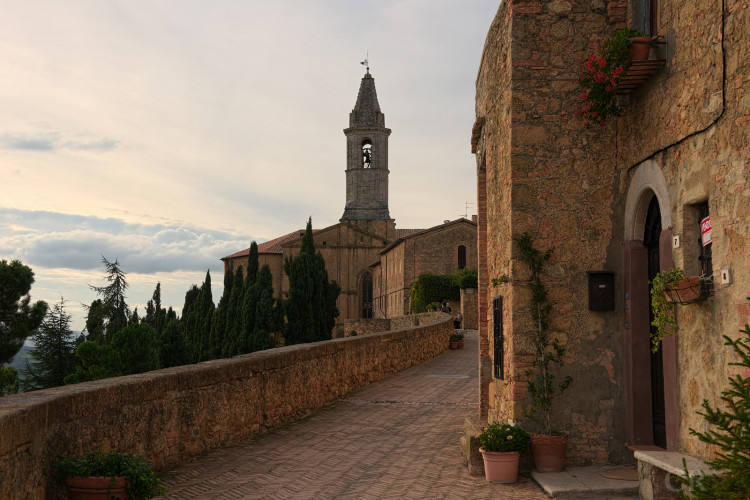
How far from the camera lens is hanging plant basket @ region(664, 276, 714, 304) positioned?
5.33 metres

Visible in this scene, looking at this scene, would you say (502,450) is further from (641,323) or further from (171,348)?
(171,348)

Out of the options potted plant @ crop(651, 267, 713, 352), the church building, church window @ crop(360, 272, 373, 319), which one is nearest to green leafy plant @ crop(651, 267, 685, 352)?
potted plant @ crop(651, 267, 713, 352)

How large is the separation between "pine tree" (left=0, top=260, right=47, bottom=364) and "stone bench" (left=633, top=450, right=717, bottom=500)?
3442 cm

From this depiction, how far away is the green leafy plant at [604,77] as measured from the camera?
20.7ft

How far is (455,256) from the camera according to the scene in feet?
169

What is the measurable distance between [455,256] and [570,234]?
44308 mm

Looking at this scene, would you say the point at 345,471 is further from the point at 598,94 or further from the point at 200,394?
the point at 598,94

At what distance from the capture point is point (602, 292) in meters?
7.16

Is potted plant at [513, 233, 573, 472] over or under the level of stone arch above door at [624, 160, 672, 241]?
under

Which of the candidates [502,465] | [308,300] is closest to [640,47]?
[502,465]

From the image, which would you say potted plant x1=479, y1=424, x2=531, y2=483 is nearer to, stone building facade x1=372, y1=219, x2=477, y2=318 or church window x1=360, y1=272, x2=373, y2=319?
stone building facade x1=372, y1=219, x2=477, y2=318

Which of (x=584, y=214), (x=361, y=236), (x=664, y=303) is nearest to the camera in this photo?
(x=664, y=303)

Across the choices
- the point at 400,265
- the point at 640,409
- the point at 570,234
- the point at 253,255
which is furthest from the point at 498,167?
the point at 400,265

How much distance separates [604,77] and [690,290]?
2269 mm
